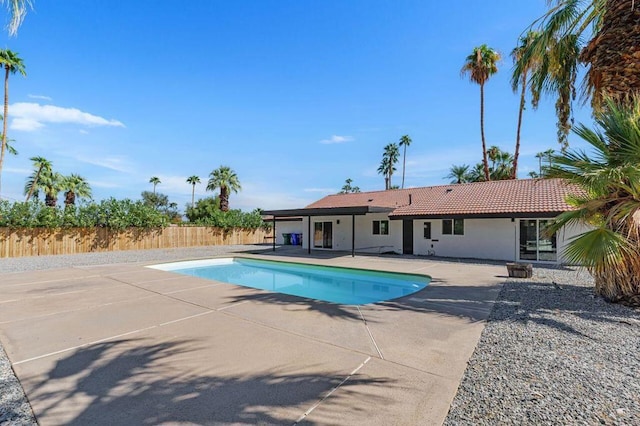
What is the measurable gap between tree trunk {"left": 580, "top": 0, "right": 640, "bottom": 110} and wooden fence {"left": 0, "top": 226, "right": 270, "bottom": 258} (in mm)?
24800

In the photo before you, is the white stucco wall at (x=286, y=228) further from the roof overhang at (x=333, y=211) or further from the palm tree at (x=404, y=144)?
the palm tree at (x=404, y=144)

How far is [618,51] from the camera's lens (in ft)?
23.8

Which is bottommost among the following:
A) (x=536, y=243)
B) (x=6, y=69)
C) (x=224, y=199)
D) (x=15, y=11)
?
(x=536, y=243)

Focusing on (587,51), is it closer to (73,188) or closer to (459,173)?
(459,173)

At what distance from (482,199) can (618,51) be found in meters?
10.4

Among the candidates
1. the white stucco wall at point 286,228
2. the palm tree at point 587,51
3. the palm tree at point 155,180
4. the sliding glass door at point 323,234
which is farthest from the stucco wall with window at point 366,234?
the palm tree at point 155,180

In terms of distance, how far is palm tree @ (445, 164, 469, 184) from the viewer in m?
34.2

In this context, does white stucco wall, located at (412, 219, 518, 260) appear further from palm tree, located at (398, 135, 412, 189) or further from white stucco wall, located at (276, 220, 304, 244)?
palm tree, located at (398, 135, 412, 189)

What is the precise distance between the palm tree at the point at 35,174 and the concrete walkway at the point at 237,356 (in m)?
24.6

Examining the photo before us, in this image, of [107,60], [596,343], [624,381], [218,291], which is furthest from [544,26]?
[107,60]

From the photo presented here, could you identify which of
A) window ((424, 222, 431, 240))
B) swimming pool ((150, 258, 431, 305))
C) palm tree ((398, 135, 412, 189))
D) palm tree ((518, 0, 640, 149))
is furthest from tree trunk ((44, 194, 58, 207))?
palm tree ((398, 135, 412, 189))

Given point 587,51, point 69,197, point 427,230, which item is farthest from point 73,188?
point 587,51

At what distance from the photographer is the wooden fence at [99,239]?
1780cm

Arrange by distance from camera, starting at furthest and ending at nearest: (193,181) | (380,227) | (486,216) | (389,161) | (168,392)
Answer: (193,181) → (389,161) → (380,227) → (486,216) → (168,392)
